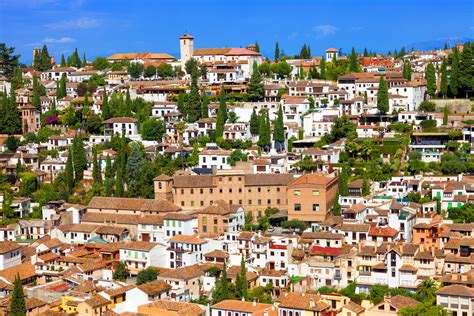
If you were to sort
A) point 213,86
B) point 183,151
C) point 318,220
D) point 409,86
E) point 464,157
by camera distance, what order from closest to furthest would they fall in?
point 318,220, point 464,157, point 183,151, point 409,86, point 213,86

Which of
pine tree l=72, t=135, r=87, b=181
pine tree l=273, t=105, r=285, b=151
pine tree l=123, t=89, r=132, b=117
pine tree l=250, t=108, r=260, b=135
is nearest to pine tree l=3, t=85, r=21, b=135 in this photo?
pine tree l=123, t=89, r=132, b=117

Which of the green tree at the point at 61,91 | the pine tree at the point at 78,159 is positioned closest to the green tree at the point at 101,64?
the green tree at the point at 61,91

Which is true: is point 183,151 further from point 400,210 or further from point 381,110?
point 400,210

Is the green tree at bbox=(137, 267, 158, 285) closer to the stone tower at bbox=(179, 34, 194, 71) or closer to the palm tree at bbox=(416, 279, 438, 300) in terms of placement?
the palm tree at bbox=(416, 279, 438, 300)

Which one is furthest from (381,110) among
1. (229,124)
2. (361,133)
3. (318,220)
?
(318,220)

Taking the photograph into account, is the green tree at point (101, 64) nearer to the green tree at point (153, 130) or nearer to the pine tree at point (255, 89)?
the pine tree at point (255, 89)

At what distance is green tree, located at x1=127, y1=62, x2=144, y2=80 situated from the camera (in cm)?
6562

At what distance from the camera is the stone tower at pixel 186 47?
230 feet

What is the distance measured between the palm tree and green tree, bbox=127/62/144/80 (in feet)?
126

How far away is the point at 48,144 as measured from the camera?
53.0 metres

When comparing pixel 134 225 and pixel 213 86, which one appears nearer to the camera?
pixel 134 225

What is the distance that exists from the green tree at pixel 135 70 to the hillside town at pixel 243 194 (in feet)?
8.74

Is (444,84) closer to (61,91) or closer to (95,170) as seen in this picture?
(95,170)

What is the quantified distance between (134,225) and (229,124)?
1230 centimetres
